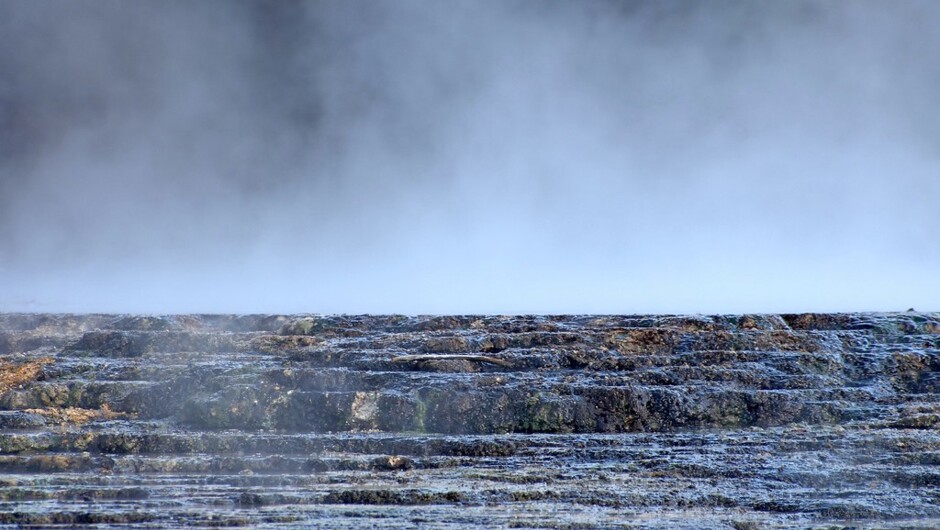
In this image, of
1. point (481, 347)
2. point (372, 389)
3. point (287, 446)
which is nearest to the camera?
point (287, 446)

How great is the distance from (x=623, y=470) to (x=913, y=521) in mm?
724

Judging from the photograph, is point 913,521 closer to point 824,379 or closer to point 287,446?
point 824,379

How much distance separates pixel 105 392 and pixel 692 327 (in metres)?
2.09

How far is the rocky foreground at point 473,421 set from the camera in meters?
2.22

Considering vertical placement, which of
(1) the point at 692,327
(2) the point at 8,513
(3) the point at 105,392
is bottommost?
(2) the point at 8,513

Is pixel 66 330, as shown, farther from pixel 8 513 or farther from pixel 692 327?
pixel 692 327

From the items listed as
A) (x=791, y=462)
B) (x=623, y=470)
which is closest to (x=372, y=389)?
(x=623, y=470)

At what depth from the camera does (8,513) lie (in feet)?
7.07

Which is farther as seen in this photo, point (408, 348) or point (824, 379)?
point (408, 348)

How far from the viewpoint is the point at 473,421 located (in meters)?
2.81

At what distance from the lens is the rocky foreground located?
2221 millimetres

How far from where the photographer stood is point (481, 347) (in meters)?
3.19

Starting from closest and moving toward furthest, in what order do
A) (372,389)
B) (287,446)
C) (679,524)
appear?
(679,524) → (287,446) → (372,389)

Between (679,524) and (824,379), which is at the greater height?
(824,379)
